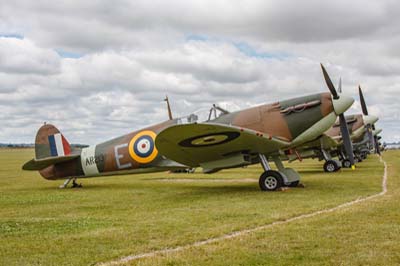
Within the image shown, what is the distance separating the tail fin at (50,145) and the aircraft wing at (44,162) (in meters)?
0.39

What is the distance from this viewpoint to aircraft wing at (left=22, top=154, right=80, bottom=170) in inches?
561

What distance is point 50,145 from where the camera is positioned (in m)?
15.1

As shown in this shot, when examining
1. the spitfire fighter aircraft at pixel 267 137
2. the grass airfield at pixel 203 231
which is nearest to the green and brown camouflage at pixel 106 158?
the spitfire fighter aircraft at pixel 267 137

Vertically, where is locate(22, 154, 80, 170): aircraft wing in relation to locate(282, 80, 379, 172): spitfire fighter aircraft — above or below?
above

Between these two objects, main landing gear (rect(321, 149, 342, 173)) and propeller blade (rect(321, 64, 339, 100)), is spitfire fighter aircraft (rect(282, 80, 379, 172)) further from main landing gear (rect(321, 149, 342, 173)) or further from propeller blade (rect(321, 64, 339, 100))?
propeller blade (rect(321, 64, 339, 100))

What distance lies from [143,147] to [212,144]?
297 centimetres

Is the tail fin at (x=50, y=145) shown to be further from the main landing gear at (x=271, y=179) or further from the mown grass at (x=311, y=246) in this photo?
the mown grass at (x=311, y=246)

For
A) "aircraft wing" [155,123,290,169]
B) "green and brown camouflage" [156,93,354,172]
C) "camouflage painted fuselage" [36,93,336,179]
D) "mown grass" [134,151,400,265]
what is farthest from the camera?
"camouflage painted fuselage" [36,93,336,179]

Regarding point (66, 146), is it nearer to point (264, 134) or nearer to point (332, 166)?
point (264, 134)

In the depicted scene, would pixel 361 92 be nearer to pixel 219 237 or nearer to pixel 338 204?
pixel 338 204

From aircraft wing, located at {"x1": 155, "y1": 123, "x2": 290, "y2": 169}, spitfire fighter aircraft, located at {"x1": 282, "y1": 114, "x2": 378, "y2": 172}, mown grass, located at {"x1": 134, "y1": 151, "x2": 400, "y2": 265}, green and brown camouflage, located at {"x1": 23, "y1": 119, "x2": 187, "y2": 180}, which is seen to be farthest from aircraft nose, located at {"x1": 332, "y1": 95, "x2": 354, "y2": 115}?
spitfire fighter aircraft, located at {"x1": 282, "y1": 114, "x2": 378, "y2": 172}

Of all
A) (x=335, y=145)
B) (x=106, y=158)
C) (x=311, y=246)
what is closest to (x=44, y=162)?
(x=106, y=158)

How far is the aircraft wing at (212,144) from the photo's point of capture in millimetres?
10506

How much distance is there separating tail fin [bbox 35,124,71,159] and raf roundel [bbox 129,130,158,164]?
109 inches
